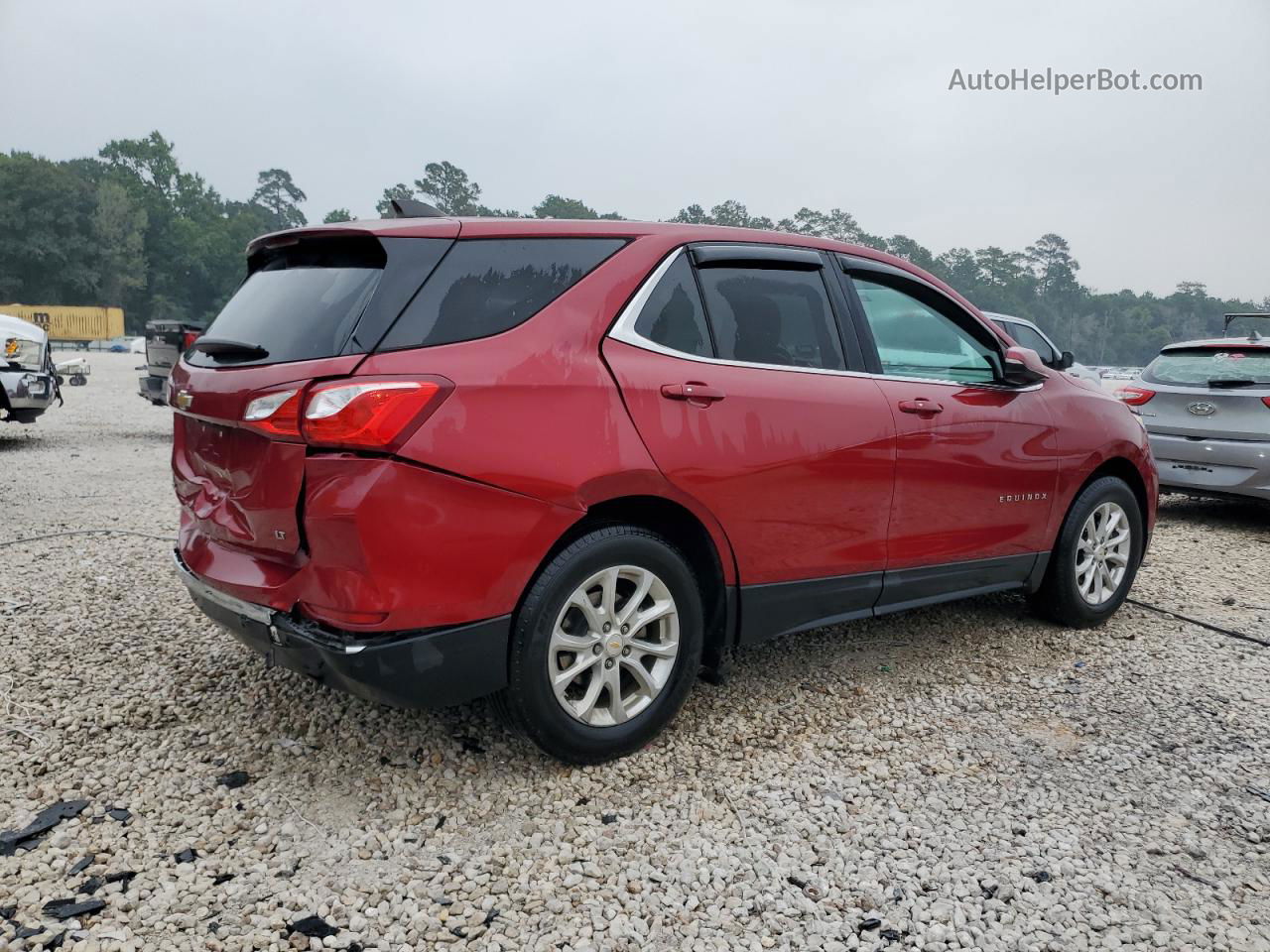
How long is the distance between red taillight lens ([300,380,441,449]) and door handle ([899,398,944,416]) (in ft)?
6.52

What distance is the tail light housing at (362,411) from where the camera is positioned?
2418 millimetres

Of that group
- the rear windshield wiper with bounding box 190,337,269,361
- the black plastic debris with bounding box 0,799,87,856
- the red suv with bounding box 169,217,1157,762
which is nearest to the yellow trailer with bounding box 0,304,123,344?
the rear windshield wiper with bounding box 190,337,269,361

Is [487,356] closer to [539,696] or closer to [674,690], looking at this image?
[539,696]

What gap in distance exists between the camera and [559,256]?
2.88 m

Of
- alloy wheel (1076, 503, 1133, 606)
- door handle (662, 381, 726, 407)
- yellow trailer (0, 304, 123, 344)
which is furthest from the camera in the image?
yellow trailer (0, 304, 123, 344)

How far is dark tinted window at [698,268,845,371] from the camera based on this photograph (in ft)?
10.4

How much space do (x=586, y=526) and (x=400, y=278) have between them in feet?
3.04

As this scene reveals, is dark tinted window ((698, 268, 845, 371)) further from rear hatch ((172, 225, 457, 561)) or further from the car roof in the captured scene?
rear hatch ((172, 225, 457, 561))

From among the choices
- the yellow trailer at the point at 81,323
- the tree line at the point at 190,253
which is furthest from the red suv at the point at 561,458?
the yellow trailer at the point at 81,323

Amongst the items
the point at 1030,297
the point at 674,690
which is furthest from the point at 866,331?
the point at 1030,297

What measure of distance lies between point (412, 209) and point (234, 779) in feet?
6.41

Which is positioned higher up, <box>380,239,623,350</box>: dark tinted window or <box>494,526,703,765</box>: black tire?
<box>380,239,623,350</box>: dark tinted window

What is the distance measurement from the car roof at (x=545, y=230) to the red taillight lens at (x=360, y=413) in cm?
52

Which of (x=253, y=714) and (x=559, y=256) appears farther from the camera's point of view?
(x=253, y=714)
